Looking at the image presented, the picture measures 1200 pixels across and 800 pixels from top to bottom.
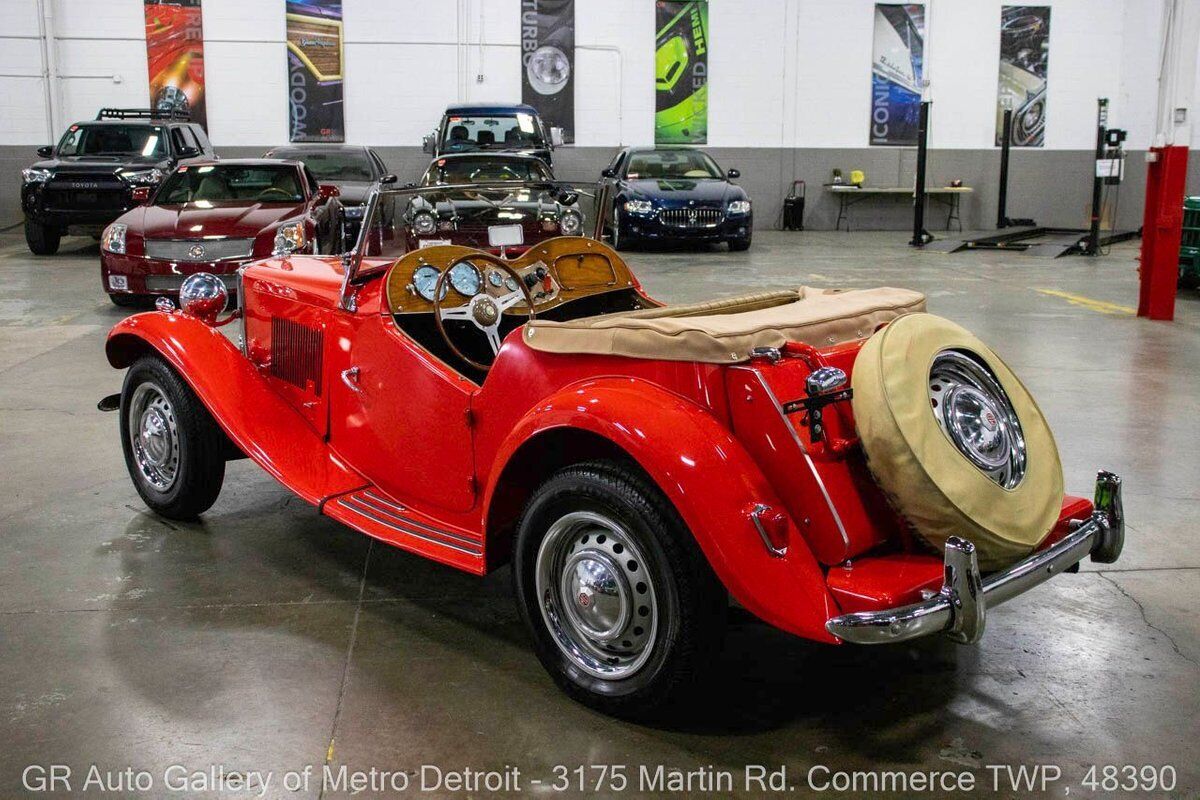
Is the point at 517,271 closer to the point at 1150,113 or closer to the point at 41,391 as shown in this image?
the point at 41,391

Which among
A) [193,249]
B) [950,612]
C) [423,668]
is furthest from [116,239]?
[950,612]

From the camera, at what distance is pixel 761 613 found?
Answer: 2.49 meters

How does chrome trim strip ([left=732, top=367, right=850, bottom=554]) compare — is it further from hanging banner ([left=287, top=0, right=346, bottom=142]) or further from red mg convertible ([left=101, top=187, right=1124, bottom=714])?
hanging banner ([left=287, top=0, right=346, bottom=142])

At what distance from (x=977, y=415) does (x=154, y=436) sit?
10.0 ft

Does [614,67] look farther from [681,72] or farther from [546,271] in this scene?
[546,271]

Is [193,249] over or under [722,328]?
under

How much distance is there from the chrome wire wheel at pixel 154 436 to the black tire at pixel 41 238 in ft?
36.3

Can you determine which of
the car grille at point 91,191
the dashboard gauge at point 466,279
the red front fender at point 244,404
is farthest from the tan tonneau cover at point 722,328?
the car grille at point 91,191

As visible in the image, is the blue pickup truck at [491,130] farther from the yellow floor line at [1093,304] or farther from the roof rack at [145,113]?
the yellow floor line at [1093,304]

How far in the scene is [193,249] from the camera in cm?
917

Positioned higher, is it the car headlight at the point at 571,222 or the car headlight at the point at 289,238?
the car headlight at the point at 571,222

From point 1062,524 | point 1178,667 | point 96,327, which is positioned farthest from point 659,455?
point 96,327

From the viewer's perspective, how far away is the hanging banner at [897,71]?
20.0 meters

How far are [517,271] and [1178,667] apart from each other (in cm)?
237
